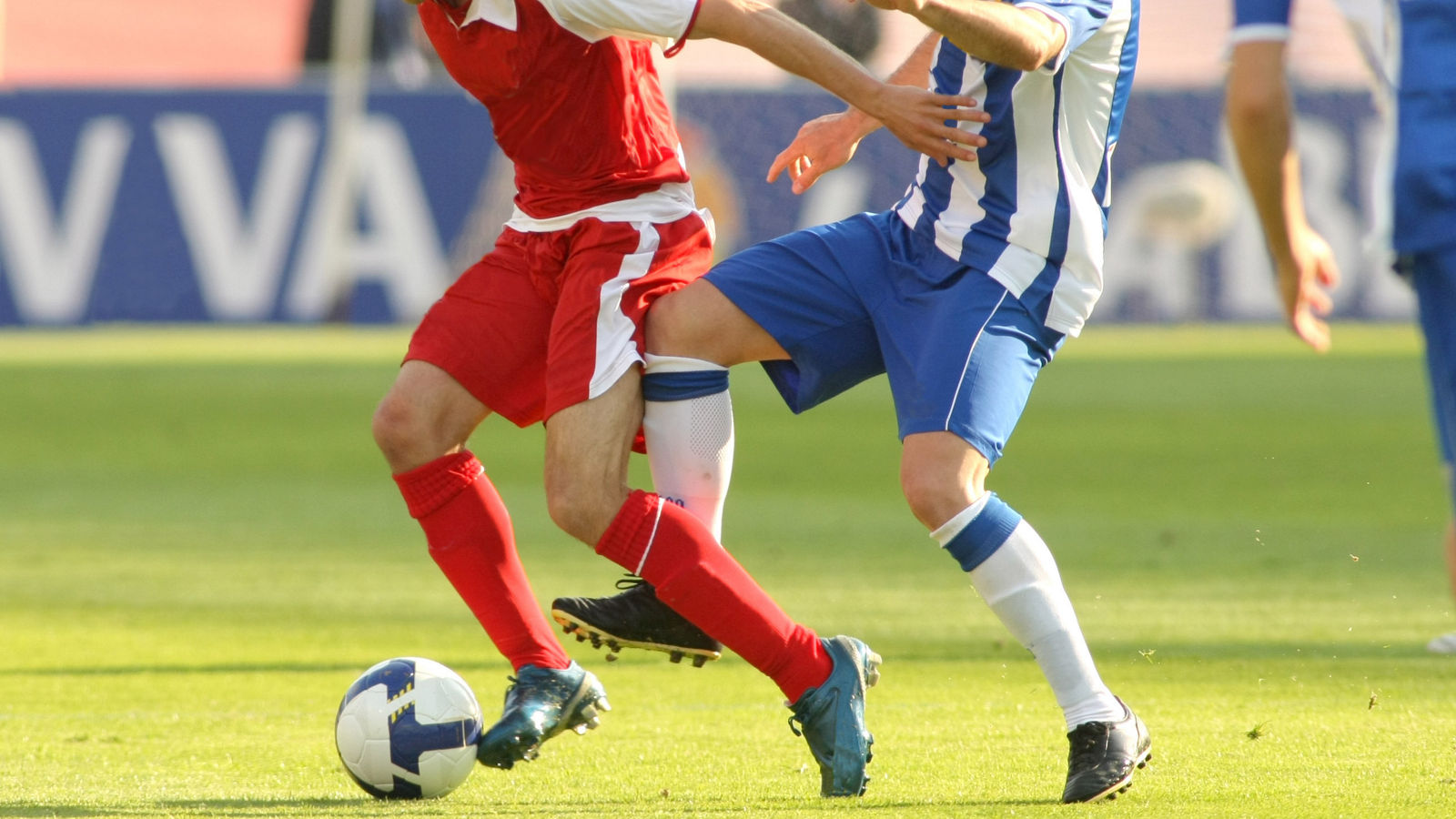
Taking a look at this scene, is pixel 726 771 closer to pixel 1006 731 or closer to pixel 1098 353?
pixel 1006 731

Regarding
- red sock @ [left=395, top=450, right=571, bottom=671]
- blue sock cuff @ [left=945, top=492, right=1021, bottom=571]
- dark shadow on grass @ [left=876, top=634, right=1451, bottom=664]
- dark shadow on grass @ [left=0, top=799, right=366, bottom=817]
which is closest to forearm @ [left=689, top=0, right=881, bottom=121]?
blue sock cuff @ [left=945, top=492, right=1021, bottom=571]

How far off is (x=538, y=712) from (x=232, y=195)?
1810cm

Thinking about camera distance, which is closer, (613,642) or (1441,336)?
(1441,336)

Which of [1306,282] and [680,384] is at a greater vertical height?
[1306,282]

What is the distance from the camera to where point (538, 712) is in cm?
414

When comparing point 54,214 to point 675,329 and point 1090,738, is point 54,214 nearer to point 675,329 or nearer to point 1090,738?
point 675,329

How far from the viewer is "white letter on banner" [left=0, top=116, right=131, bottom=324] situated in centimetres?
2105

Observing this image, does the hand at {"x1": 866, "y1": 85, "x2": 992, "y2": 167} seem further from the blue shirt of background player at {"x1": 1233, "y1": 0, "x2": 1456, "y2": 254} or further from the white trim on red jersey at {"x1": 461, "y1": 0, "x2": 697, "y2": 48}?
the blue shirt of background player at {"x1": 1233, "y1": 0, "x2": 1456, "y2": 254}

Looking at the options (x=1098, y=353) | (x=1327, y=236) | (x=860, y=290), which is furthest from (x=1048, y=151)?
(x=1327, y=236)

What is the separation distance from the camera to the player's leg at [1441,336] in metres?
2.64

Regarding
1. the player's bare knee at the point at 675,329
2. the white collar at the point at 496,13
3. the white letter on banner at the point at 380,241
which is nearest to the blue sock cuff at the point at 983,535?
the player's bare knee at the point at 675,329

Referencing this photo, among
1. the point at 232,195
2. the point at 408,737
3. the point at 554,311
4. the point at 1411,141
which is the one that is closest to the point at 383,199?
the point at 232,195

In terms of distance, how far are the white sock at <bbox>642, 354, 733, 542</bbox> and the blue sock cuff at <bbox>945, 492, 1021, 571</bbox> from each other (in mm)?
676

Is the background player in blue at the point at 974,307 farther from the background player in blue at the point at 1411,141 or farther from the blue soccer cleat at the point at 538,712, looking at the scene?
the background player in blue at the point at 1411,141
